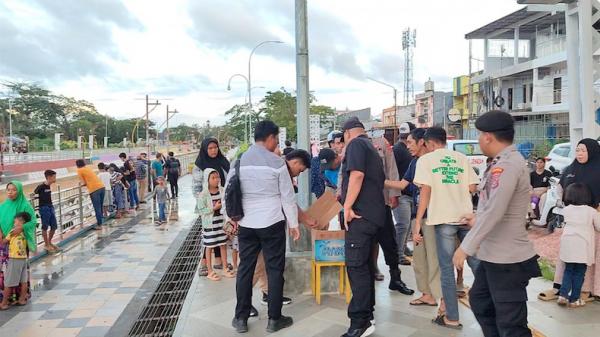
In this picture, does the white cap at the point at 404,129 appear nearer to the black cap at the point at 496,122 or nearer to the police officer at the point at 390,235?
the police officer at the point at 390,235

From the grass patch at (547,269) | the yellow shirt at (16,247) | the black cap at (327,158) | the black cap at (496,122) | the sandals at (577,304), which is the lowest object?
the grass patch at (547,269)

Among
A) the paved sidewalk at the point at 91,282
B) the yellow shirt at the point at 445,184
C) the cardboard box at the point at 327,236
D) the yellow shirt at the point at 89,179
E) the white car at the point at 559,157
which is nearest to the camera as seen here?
the yellow shirt at the point at 445,184

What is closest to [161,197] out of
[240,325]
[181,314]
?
→ [181,314]

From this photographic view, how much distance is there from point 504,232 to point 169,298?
4.41 meters

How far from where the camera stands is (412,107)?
59.6 m

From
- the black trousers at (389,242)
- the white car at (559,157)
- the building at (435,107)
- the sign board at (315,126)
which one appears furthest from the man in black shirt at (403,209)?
the building at (435,107)

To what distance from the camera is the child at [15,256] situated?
5.48 metres

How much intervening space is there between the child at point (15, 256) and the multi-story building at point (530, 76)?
24032 millimetres

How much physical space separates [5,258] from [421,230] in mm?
4422

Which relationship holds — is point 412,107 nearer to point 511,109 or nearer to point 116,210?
point 511,109

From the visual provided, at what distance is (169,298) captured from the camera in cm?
610

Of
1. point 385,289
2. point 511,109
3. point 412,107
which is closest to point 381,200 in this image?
point 385,289

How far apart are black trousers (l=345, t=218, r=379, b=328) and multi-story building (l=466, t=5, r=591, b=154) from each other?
23626mm

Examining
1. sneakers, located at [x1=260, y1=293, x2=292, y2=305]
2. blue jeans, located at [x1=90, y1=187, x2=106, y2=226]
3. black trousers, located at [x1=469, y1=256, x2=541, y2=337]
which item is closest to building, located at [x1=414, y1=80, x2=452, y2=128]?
blue jeans, located at [x1=90, y1=187, x2=106, y2=226]
